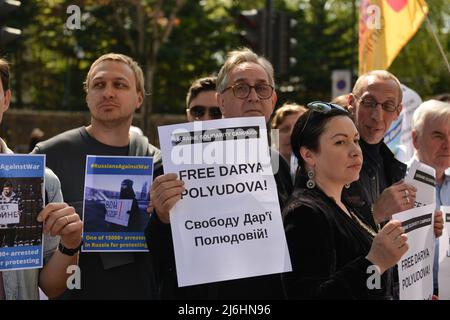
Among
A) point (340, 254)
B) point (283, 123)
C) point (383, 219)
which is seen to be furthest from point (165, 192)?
point (283, 123)

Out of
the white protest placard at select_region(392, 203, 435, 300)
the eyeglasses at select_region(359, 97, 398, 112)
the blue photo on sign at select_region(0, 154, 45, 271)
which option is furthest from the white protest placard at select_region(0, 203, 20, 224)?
the eyeglasses at select_region(359, 97, 398, 112)

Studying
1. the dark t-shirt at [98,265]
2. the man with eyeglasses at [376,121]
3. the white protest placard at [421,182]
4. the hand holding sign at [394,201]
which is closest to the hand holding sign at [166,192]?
the dark t-shirt at [98,265]

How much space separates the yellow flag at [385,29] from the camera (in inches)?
245

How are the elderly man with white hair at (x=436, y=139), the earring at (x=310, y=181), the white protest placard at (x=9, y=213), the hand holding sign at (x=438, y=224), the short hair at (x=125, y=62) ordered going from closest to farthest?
the white protest placard at (x=9, y=213), the earring at (x=310, y=181), the hand holding sign at (x=438, y=224), the short hair at (x=125, y=62), the elderly man with white hair at (x=436, y=139)

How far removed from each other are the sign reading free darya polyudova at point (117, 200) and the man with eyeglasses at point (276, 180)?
0.81 feet

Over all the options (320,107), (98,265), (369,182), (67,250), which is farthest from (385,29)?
(67,250)

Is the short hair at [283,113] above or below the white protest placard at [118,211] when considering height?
above

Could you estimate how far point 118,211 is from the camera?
346 cm

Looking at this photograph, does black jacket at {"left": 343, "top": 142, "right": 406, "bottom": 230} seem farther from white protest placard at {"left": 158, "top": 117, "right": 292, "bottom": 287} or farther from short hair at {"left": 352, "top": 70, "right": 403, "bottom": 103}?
white protest placard at {"left": 158, "top": 117, "right": 292, "bottom": 287}

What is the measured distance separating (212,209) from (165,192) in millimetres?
217

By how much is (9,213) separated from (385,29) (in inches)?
166

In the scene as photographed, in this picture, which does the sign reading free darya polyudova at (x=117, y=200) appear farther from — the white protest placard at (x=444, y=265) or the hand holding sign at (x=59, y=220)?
the white protest placard at (x=444, y=265)
